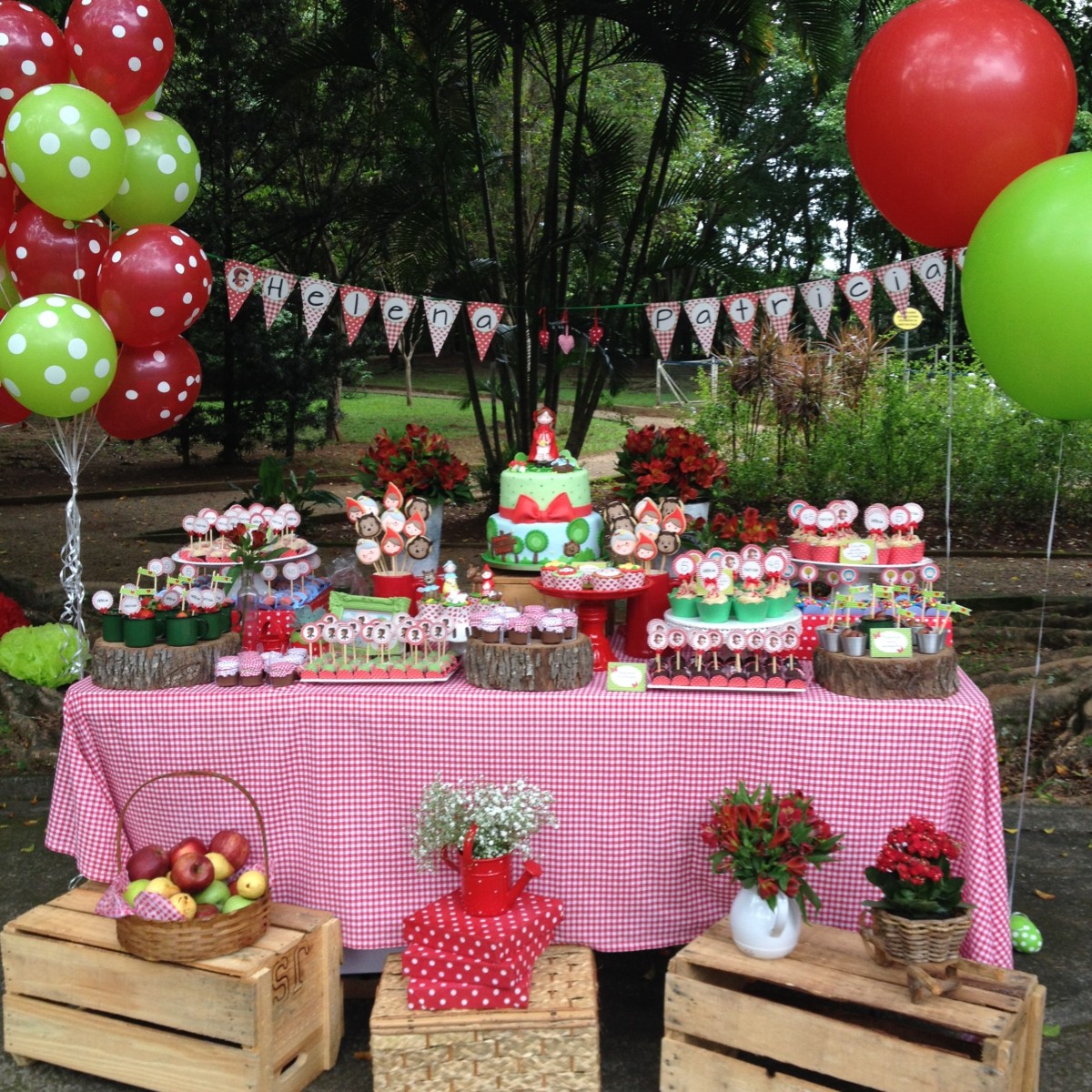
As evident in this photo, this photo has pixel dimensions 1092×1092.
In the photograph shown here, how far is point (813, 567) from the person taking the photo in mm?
3785

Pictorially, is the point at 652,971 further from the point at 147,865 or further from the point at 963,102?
the point at 963,102

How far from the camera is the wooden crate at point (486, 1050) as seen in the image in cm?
284

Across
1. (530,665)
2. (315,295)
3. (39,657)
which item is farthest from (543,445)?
(39,657)

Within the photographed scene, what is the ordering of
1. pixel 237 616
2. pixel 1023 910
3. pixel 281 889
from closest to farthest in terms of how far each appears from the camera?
pixel 281 889 < pixel 237 616 < pixel 1023 910

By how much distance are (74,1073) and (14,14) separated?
3.44 m

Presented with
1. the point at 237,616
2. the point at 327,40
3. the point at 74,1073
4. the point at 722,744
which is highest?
the point at 327,40

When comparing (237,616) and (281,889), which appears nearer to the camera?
(281,889)

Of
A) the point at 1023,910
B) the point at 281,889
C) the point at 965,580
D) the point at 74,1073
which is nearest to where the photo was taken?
the point at 74,1073

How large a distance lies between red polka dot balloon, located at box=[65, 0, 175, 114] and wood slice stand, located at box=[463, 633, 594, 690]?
2.44 meters

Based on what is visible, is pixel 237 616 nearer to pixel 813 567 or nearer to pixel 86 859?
pixel 86 859

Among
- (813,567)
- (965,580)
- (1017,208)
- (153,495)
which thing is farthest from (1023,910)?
(153,495)

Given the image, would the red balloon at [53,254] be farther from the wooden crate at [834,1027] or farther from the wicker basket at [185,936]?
the wooden crate at [834,1027]

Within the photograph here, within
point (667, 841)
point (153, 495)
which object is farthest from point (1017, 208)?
point (153, 495)

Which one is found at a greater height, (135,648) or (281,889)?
(135,648)
